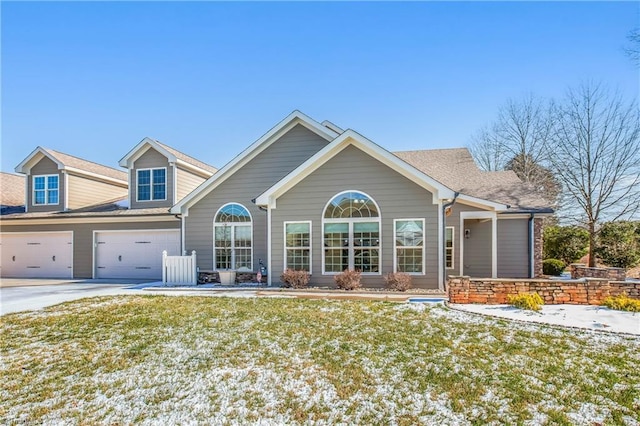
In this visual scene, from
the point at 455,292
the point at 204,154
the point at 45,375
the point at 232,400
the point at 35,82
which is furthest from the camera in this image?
the point at 204,154

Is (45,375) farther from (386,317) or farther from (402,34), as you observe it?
(402,34)

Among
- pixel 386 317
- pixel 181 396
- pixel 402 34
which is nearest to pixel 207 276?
pixel 386 317

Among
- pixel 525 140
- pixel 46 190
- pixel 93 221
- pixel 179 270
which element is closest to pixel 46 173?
pixel 46 190

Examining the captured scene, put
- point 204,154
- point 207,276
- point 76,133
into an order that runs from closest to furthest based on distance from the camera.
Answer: point 207,276 < point 76,133 < point 204,154

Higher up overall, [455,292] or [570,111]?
[570,111]

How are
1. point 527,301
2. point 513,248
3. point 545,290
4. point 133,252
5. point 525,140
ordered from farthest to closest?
1. point 525,140
2. point 133,252
3. point 513,248
4. point 545,290
5. point 527,301

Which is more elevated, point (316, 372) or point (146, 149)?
point (146, 149)

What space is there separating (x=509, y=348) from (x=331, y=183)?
7.39 metres

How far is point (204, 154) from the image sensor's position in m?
24.7

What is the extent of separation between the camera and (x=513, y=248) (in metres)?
14.4

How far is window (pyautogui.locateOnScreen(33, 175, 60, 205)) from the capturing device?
18.6 meters

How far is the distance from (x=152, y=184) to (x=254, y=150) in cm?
607

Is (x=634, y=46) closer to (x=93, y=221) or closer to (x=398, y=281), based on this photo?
(x=398, y=281)

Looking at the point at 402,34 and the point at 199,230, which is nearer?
the point at 402,34
